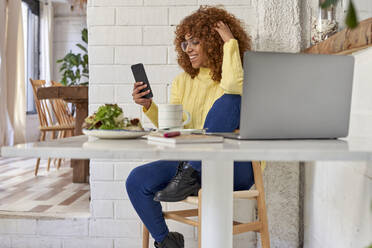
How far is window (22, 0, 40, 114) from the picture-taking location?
7574 mm

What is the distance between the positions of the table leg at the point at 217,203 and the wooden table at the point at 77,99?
2295 millimetres

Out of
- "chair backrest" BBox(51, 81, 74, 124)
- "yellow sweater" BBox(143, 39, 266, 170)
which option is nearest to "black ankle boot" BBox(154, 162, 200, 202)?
"yellow sweater" BBox(143, 39, 266, 170)

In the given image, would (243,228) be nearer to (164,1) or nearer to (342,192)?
(342,192)

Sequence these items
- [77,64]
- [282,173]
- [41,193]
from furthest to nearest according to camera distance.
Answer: [77,64] < [41,193] < [282,173]

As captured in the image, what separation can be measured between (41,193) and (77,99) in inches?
32.8

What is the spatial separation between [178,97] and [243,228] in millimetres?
701

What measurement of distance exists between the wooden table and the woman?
137 centimetres

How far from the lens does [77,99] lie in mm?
3385

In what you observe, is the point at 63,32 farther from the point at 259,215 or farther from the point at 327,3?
the point at 259,215

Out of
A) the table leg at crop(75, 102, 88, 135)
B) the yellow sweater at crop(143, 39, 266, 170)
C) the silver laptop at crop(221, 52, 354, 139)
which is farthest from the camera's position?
the table leg at crop(75, 102, 88, 135)

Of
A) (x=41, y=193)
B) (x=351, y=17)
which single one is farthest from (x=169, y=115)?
(x=41, y=193)

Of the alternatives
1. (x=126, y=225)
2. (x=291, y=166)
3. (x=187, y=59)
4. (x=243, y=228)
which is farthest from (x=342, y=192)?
(x=126, y=225)

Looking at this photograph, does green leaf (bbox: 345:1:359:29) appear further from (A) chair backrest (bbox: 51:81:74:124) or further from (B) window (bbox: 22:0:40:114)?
(B) window (bbox: 22:0:40:114)

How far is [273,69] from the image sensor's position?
0.92 meters
